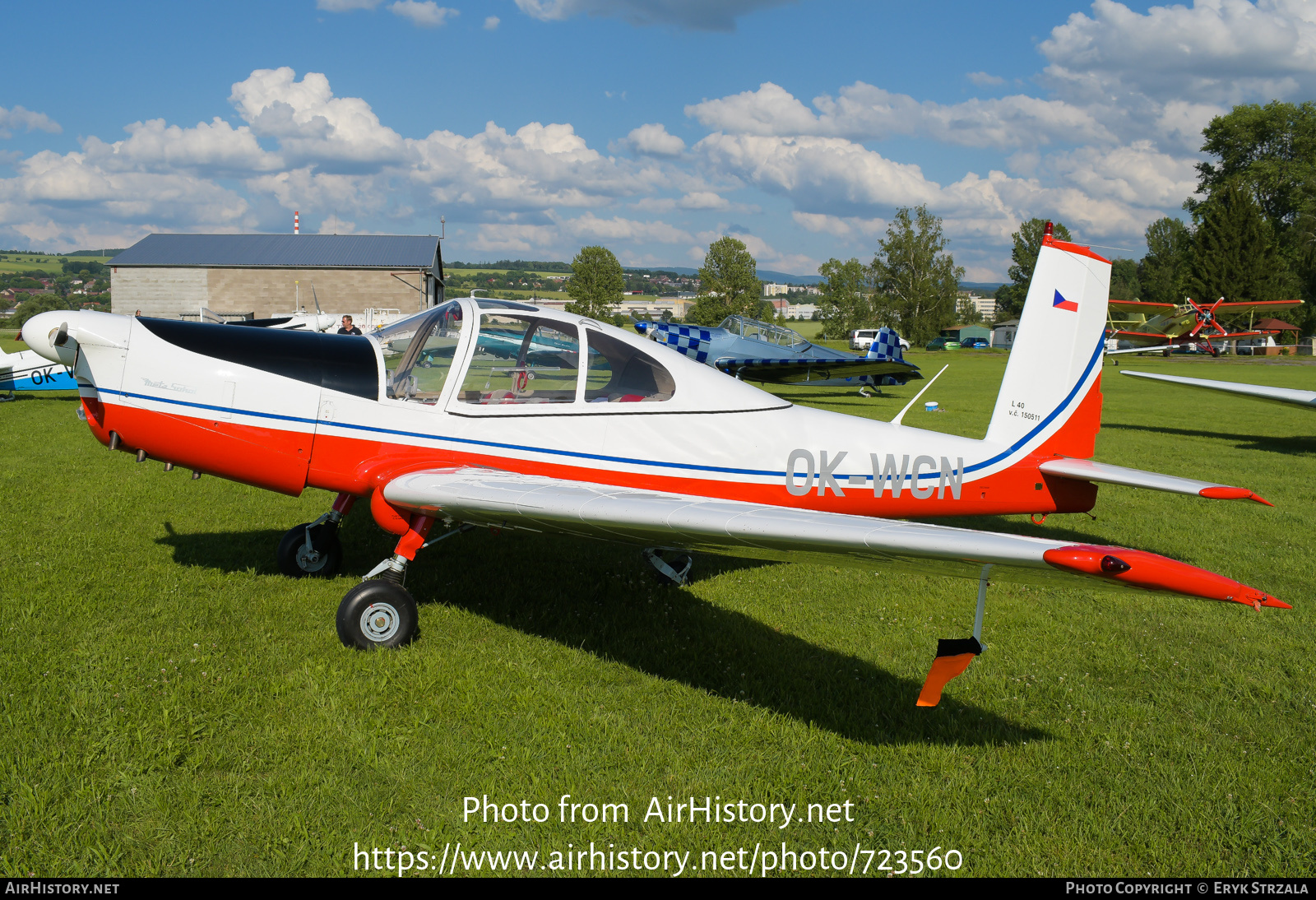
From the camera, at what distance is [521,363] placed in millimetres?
5082

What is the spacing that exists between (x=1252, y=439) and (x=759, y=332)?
11.8m

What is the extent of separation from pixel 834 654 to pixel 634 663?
1217 millimetres

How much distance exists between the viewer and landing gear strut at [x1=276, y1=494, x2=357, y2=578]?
5.71 m

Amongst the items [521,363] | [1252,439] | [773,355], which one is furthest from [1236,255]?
[521,363]

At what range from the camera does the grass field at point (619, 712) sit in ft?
9.56

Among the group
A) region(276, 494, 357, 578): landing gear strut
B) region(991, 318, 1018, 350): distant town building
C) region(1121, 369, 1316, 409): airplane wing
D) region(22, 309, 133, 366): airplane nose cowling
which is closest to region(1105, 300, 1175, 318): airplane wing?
region(1121, 369, 1316, 409): airplane wing

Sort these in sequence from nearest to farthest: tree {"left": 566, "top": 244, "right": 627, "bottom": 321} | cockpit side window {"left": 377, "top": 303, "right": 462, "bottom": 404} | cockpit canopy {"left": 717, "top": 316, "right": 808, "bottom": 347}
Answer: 1. cockpit side window {"left": 377, "top": 303, "right": 462, "bottom": 404}
2. cockpit canopy {"left": 717, "top": 316, "right": 808, "bottom": 347}
3. tree {"left": 566, "top": 244, "right": 627, "bottom": 321}

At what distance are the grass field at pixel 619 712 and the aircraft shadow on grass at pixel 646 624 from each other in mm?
27

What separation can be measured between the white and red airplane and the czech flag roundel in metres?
0.01

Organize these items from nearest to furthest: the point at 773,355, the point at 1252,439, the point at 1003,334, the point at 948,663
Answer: the point at 948,663, the point at 1252,439, the point at 773,355, the point at 1003,334

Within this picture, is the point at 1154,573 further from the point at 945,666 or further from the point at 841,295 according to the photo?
the point at 841,295

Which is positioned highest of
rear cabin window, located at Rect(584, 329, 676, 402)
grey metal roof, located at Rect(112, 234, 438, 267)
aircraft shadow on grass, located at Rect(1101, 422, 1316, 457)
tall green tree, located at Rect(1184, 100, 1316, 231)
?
tall green tree, located at Rect(1184, 100, 1316, 231)

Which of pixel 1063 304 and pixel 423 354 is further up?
pixel 1063 304

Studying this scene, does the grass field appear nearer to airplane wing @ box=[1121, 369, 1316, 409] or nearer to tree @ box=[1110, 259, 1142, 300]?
airplane wing @ box=[1121, 369, 1316, 409]
